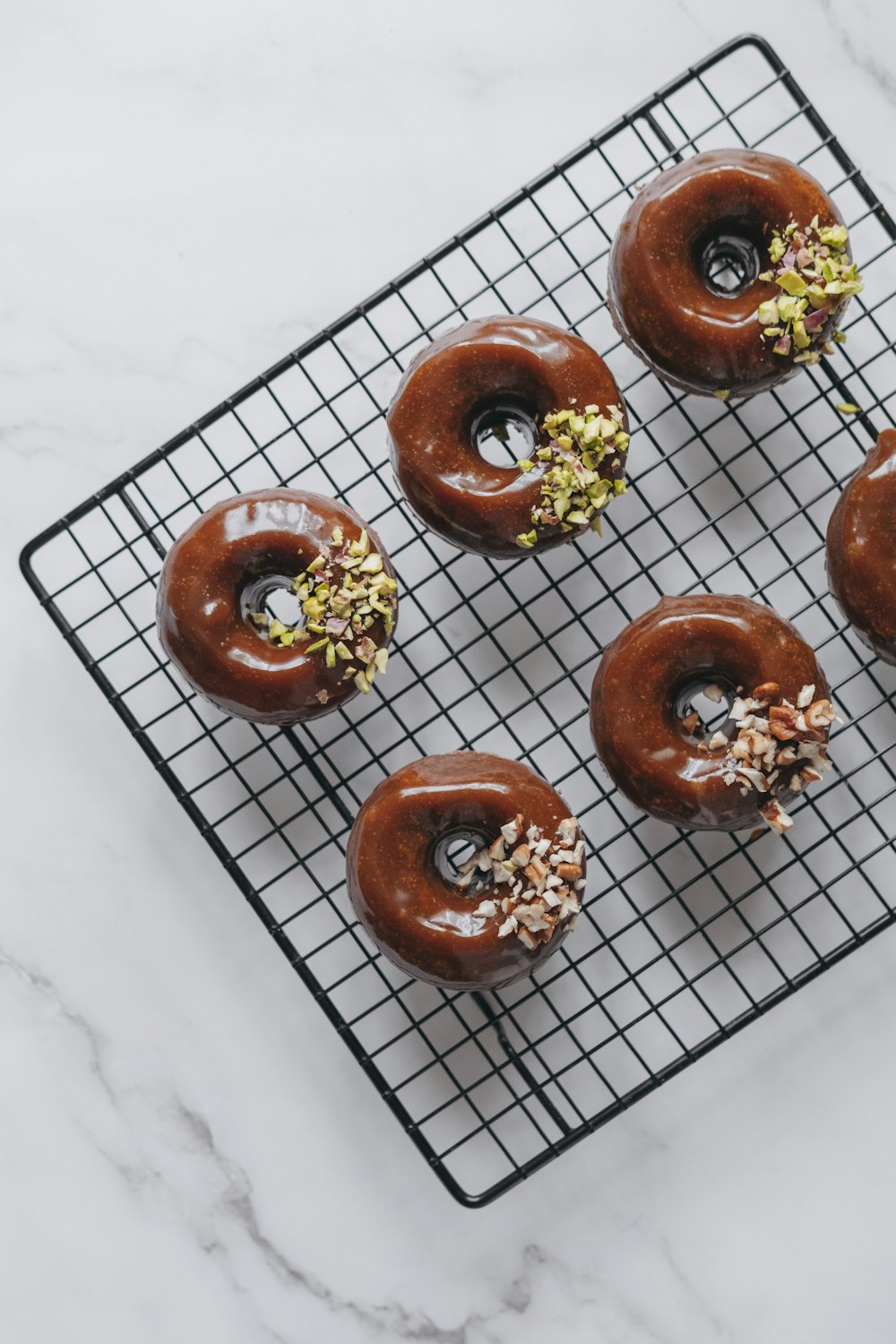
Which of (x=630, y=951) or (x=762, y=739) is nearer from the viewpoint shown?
(x=762, y=739)

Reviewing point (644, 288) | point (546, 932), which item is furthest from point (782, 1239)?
point (644, 288)

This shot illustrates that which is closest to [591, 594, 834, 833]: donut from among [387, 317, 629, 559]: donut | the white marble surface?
[387, 317, 629, 559]: donut

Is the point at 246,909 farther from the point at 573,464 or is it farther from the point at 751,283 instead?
the point at 751,283

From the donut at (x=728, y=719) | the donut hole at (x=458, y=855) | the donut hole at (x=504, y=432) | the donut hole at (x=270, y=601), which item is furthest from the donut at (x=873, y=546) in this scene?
the donut hole at (x=270, y=601)

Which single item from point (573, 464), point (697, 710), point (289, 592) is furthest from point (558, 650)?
point (289, 592)

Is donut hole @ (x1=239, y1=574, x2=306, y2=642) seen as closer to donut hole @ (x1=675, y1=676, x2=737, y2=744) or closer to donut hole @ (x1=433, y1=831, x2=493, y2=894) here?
donut hole @ (x1=433, y1=831, x2=493, y2=894)

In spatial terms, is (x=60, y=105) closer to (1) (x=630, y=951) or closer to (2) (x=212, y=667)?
(2) (x=212, y=667)

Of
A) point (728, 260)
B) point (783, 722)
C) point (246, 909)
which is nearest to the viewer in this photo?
point (783, 722)
